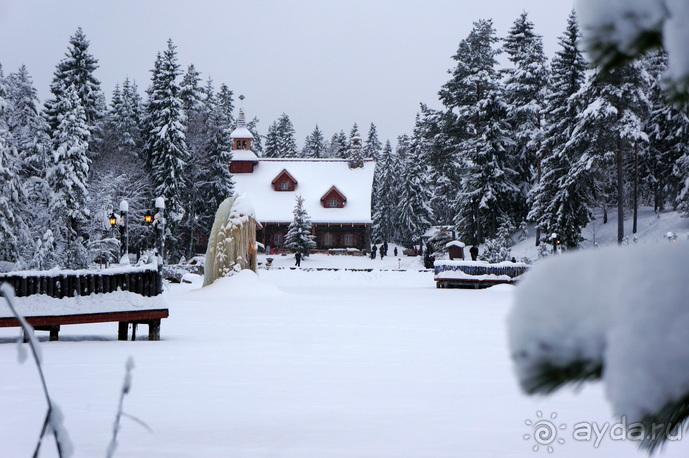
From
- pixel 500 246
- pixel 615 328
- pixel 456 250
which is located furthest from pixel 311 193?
pixel 615 328

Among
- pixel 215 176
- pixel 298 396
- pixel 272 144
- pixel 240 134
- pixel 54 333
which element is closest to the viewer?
pixel 298 396

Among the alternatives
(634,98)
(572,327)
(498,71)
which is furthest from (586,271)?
(498,71)

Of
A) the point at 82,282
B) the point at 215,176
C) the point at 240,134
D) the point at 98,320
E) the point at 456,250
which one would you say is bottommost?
the point at 98,320

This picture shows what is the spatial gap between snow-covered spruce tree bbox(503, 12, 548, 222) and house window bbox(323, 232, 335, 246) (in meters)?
17.0

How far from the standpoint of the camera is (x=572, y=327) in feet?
2.22

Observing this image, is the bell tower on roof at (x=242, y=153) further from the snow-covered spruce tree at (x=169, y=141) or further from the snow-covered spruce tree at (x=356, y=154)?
the snow-covered spruce tree at (x=169, y=141)

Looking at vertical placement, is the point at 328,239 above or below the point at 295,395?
above

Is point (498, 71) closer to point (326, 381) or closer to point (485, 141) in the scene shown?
point (485, 141)

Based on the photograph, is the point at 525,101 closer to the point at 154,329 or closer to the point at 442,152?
the point at 442,152

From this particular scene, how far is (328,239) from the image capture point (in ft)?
199

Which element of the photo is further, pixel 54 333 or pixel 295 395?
pixel 54 333

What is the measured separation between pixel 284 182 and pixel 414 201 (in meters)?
14.8

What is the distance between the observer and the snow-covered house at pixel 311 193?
59375 mm

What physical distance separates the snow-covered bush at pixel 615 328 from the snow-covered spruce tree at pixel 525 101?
47.2 m
